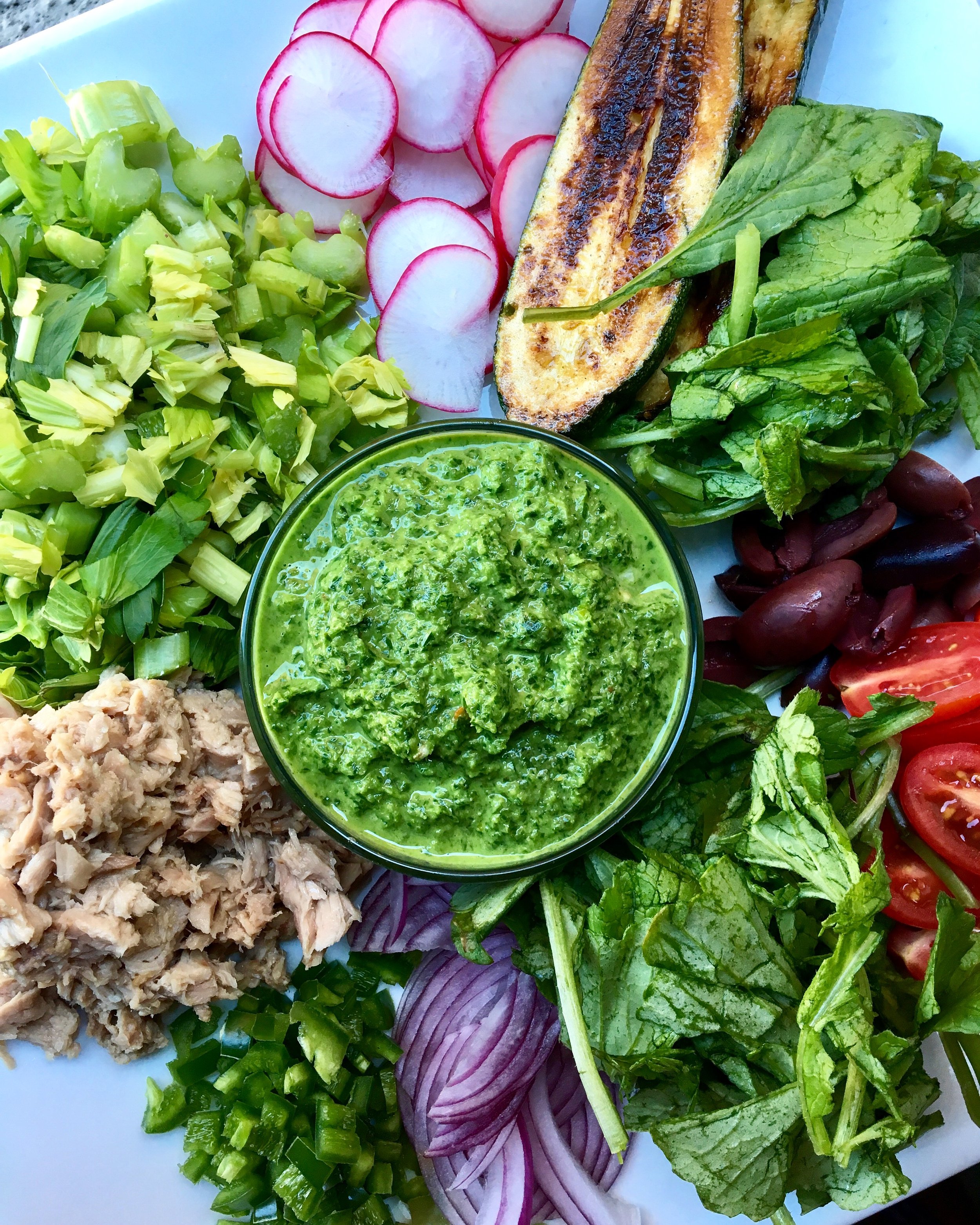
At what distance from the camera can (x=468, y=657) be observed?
2.07 meters

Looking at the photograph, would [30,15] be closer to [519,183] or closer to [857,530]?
[519,183]

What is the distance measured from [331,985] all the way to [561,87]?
2.55m

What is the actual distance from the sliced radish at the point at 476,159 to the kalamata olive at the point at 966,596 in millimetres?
1722

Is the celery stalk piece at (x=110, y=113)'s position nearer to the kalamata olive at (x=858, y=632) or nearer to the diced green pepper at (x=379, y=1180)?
the kalamata olive at (x=858, y=632)

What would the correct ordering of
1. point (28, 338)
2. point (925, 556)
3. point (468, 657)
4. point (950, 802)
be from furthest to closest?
point (925, 556) < point (950, 802) < point (28, 338) < point (468, 657)

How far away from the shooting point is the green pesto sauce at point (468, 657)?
2078 mm

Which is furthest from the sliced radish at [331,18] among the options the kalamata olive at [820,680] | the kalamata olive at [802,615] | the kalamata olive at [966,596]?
the kalamata olive at [966,596]

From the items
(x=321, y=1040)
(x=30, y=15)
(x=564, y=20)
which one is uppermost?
(x=30, y=15)

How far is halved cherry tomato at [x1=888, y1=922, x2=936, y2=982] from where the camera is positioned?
97.7 inches

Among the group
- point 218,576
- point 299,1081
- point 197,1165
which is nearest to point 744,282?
point 218,576

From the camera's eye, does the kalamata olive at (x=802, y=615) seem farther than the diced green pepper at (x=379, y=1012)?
No

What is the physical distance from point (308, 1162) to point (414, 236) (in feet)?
8.01

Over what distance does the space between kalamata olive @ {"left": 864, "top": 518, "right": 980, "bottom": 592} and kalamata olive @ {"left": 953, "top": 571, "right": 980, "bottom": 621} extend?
24 mm

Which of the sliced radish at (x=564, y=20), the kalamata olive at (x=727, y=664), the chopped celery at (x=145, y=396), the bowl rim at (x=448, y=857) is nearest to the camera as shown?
the bowl rim at (x=448, y=857)
